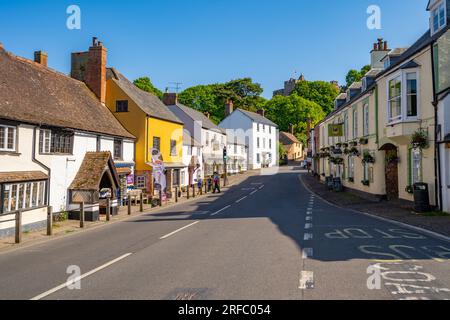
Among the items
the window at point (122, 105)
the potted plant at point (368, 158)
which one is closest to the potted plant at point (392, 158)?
the potted plant at point (368, 158)

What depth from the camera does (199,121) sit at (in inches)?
1880

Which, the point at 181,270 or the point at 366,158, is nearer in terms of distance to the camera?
the point at 181,270

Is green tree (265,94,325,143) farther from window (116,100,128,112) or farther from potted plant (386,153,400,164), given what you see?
potted plant (386,153,400,164)

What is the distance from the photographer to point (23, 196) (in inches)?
604

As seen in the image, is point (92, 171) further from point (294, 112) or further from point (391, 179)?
point (294, 112)

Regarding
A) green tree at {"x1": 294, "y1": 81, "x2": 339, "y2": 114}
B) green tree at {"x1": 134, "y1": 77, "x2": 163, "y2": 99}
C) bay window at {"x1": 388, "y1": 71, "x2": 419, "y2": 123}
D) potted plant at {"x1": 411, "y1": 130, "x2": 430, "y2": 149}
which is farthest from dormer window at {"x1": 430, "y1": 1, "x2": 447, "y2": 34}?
green tree at {"x1": 294, "y1": 81, "x2": 339, "y2": 114}

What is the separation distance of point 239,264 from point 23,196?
1116 centimetres

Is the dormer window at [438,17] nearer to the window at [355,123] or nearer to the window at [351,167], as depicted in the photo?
the window at [355,123]

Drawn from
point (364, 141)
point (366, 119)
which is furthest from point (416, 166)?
point (366, 119)

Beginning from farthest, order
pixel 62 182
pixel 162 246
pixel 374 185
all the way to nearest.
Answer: pixel 374 185 → pixel 62 182 → pixel 162 246

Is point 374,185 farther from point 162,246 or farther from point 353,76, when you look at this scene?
point 353,76

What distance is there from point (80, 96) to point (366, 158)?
19.3m

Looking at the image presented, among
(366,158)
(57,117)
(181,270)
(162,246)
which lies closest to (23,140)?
(57,117)
